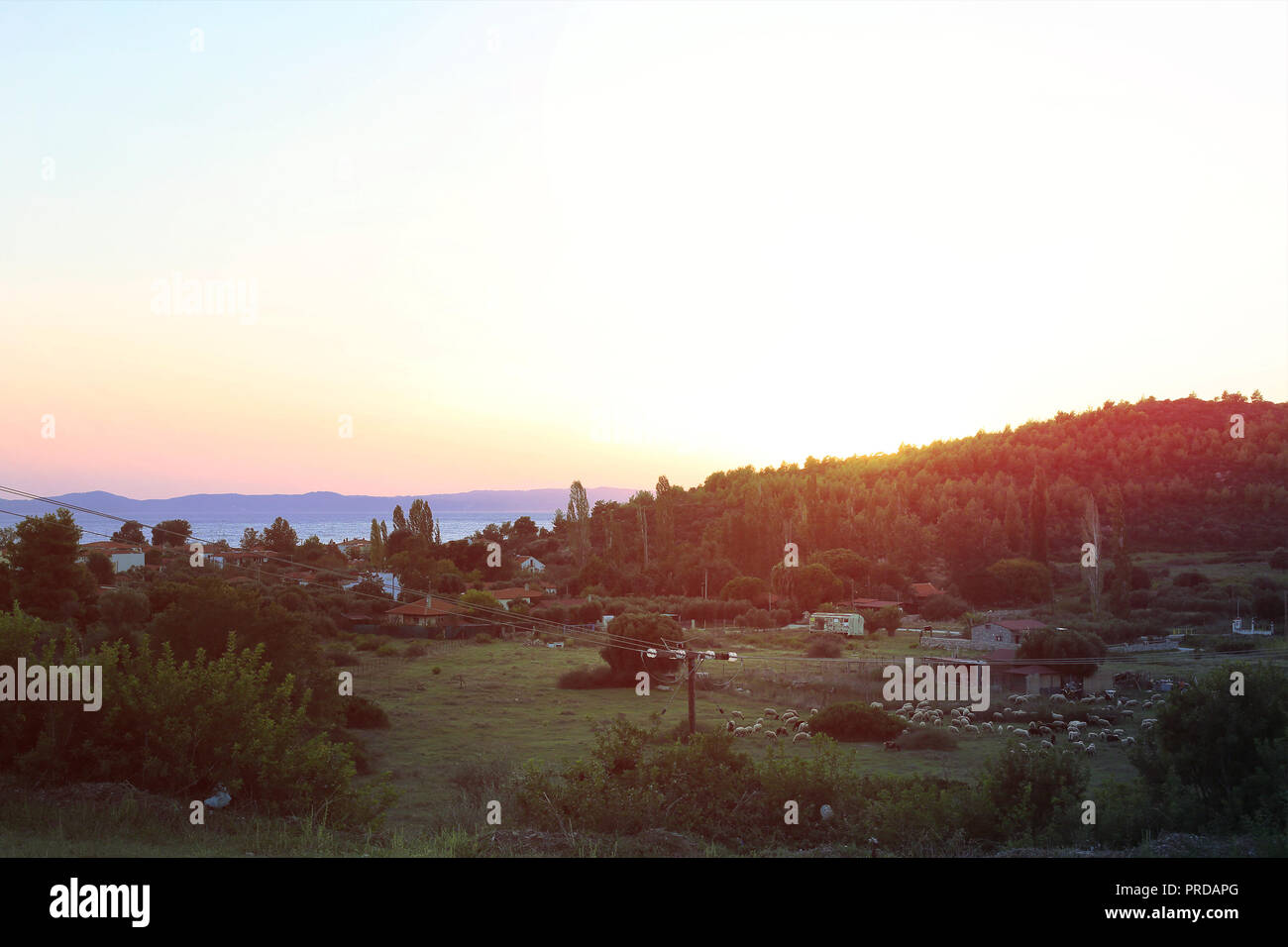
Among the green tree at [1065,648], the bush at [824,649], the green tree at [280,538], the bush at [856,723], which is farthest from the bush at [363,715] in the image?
the green tree at [280,538]

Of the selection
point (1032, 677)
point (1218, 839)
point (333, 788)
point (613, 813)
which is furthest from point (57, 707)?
point (1032, 677)

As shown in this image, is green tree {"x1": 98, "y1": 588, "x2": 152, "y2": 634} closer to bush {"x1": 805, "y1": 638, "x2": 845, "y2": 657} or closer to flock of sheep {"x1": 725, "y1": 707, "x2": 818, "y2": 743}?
flock of sheep {"x1": 725, "y1": 707, "x2": 818, "y2": 743}

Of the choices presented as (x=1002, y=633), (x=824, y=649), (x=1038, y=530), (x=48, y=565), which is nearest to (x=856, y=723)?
(x=1002, y=633)

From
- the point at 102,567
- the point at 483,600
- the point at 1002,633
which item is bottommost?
the point at 1002,633

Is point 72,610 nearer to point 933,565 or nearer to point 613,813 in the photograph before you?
point 613,813

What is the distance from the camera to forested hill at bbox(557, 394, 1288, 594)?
80.2m

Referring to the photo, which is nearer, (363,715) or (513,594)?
(363,715)

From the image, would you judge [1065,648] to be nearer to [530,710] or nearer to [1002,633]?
[1002,633]

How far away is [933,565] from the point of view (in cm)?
8412

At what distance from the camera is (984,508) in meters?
90.8

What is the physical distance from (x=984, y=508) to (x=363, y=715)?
78634mm

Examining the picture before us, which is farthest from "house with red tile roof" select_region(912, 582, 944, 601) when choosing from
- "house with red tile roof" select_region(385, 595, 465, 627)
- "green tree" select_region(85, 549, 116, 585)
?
"green tree" select_region(85, 549, 116, 585)

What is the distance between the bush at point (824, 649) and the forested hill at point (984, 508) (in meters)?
27.8
